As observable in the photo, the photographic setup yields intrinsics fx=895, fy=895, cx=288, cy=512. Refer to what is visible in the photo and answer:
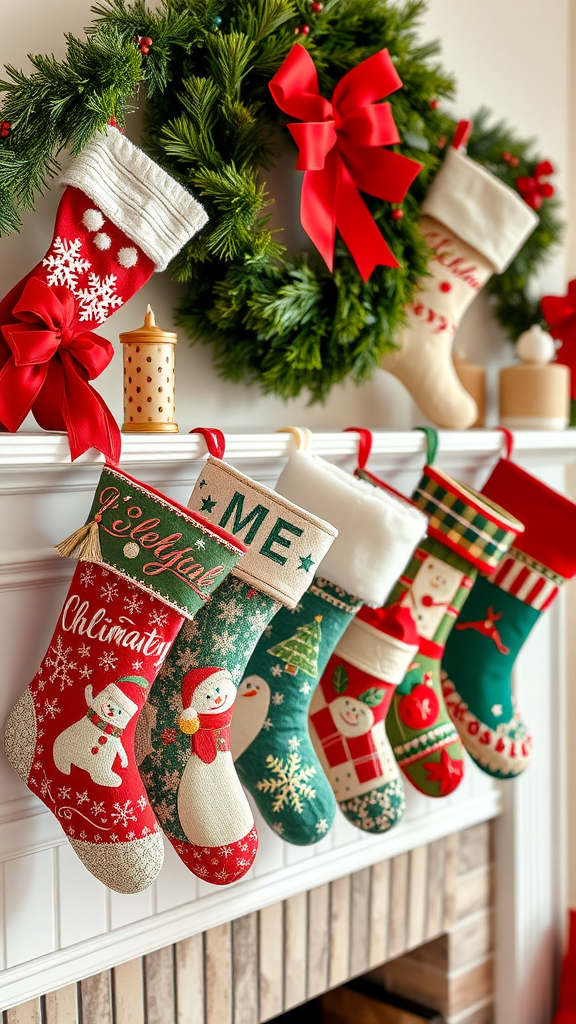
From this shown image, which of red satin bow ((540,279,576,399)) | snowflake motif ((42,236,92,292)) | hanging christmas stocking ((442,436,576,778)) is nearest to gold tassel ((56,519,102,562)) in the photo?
snowflake motif ((42,236,92,292))

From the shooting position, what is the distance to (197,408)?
1.23 metres

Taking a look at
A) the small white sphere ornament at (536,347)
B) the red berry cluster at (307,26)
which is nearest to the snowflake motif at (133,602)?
the red berry cluster at (307,26)

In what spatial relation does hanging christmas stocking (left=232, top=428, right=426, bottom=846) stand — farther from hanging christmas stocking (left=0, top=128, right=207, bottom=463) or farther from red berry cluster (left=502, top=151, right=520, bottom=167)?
red berry cluster (left=502, top=151, right=520, bottom=167)

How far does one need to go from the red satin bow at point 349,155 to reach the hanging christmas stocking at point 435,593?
292 millimetres

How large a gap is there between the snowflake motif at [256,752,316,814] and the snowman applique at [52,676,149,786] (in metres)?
0.22

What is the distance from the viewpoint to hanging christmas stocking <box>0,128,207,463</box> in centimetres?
89

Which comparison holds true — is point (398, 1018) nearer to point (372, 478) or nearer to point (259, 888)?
point (259, 888)

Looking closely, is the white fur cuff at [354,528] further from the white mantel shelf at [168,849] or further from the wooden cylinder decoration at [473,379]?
the wooden cylinder decoration at [473,379]

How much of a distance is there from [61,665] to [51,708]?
46mm

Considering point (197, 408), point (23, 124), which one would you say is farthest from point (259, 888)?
point (23, 124)

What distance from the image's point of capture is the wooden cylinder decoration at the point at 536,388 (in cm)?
147

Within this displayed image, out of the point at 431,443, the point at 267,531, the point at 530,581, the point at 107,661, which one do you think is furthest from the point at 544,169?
the point at 107,661

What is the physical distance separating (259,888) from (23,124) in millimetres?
1024

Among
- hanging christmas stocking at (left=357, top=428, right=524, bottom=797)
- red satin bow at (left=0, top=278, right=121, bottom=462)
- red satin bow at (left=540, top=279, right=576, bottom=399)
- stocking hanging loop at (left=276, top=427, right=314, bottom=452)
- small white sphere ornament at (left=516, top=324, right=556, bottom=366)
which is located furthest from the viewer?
red satin bow at (left=540, top=279, right=576, bottom=399)
